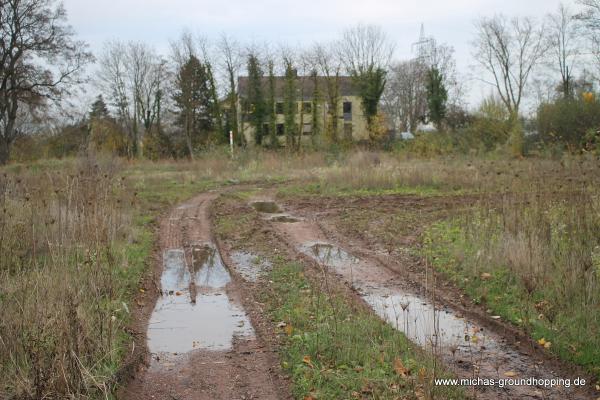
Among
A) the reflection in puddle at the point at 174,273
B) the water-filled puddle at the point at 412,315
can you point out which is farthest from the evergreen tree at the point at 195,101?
the water-filled puddle at the point at 412,315

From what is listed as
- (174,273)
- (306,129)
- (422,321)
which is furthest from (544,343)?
(306,129)

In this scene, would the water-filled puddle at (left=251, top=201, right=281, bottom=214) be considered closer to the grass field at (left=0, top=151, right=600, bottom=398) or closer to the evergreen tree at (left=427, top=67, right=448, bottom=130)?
the grass field at (left=0, top=151, right=600, bottom=398)

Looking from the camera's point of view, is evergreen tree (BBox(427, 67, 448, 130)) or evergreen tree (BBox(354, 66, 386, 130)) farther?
evergreen tree (BBox(427, 67, 448, 130))

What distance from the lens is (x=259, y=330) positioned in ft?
20.1

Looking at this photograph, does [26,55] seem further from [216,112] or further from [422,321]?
[422,321]

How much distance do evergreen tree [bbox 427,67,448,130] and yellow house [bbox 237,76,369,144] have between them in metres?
6.39

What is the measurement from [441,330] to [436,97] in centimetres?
4525

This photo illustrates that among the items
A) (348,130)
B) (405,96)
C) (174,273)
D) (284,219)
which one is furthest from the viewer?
(405,96)

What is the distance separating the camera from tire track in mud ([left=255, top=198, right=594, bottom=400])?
4621 millimetres

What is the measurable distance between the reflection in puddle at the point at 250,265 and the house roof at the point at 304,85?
131ft

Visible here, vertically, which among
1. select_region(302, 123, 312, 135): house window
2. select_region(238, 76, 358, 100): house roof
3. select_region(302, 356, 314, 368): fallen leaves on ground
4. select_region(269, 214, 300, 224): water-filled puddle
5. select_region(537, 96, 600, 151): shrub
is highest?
select_region(238, 76, 358, 100): house roof

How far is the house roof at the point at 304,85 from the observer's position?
1914 inches

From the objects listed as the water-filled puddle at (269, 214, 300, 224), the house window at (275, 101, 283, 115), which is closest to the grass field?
the water-filled puddle at (269, 214, 300, 224)

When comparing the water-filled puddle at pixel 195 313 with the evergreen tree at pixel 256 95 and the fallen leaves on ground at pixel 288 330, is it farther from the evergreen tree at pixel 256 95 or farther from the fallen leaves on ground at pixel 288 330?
the evergreen tree at pixel 256 95
